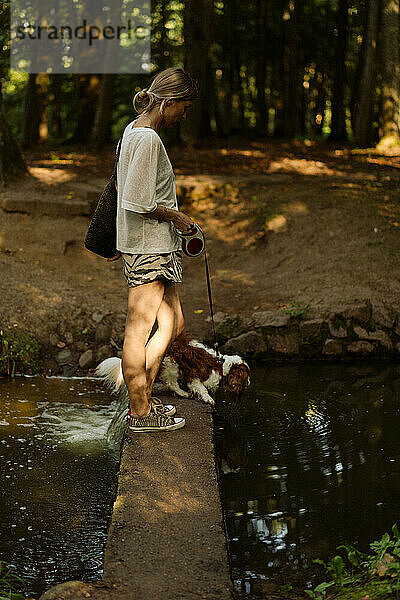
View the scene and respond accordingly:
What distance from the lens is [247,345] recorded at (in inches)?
320

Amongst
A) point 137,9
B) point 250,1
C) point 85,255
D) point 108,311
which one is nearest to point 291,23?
point 250,1

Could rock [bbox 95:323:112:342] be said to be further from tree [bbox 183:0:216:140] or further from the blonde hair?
tree [bbox 183:0:216:140]

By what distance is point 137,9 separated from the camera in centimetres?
2481

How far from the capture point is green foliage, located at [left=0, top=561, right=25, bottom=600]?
3217 mm

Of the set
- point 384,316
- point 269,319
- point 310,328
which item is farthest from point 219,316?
point 384,316

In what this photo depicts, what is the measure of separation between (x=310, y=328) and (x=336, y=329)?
0.99 ft

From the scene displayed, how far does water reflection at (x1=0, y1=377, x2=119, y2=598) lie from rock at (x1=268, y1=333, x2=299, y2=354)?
209cm

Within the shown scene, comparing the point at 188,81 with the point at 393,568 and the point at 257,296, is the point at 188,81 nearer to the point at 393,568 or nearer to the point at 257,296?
the point at 393,568

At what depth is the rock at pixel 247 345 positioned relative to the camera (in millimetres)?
8094

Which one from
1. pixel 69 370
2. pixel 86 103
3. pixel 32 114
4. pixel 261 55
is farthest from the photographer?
pixel 261 55

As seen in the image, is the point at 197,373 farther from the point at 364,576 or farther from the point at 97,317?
the point at 364,576

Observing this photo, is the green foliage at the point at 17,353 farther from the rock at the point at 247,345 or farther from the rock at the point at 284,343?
the rock at the point at 284,343

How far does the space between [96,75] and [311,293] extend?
12250 millimetres

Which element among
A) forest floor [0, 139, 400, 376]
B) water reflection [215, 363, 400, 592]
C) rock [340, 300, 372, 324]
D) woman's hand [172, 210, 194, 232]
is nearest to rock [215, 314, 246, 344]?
forest floor [0, 139, 400, 376]
